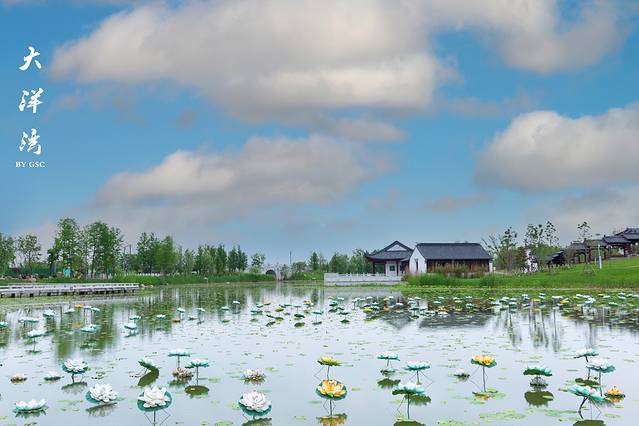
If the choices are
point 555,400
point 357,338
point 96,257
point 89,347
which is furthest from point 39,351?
point 96,257

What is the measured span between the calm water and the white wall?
36.5 m

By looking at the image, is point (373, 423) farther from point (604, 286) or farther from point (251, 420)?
point (604, 286)

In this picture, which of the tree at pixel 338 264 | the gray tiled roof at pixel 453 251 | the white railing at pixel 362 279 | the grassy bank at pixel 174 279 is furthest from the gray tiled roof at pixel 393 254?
the tree at pixel 338 264

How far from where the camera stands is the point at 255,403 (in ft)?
23.0

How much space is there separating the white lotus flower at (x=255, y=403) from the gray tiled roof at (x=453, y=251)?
52.9m

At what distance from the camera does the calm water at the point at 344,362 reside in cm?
763

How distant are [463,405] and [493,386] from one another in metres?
1.35

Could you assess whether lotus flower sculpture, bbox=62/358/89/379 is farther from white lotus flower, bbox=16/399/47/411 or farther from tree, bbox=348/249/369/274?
tree, bbox=348/249/369/274

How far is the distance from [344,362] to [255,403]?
15.5 ft

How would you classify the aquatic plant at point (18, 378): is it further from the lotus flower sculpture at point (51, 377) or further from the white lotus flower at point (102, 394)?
the white lotus flower at point (102, 394)

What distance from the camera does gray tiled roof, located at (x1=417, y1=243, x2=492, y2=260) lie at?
59.0 meters

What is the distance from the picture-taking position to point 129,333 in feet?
55.2

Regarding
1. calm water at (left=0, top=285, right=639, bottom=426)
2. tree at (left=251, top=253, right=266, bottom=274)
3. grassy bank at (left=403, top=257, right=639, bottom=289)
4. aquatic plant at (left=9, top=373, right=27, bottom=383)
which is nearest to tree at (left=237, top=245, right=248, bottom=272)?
tree at (left=251, top=253, right=266, bottom=274)

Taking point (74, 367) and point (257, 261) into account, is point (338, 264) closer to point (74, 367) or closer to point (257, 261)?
point (257, 261)
